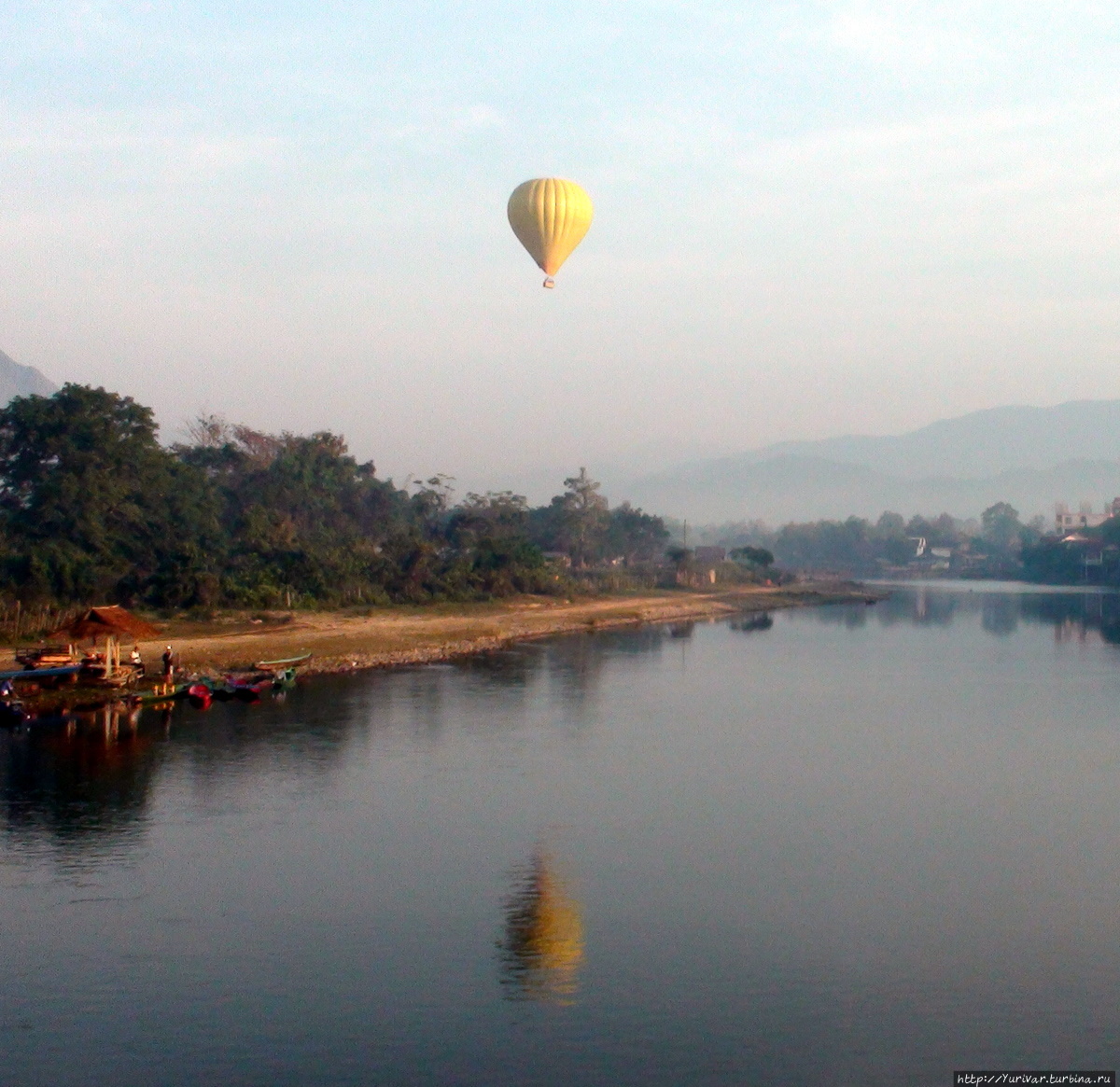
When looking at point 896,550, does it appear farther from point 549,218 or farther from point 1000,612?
point 549,218

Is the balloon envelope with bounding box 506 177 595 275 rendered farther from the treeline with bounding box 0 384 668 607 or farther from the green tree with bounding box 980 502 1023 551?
the green tree with bounding box 980 502 1023 551

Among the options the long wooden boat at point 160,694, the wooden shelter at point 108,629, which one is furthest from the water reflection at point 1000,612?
the wooden shelter at point 108,629

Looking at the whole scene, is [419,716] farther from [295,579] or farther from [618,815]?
[295,579]

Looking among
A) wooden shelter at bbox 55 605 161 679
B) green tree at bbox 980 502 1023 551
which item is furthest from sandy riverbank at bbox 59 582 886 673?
green tree at bbox 980 502 1023 551

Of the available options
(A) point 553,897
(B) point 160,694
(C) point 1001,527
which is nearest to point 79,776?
(B) point 160,694

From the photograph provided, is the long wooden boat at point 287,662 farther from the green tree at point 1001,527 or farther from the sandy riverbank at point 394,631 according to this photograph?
the green tree at point 1001,527
